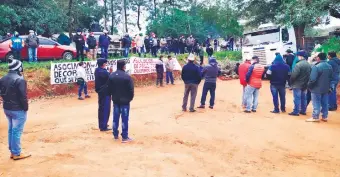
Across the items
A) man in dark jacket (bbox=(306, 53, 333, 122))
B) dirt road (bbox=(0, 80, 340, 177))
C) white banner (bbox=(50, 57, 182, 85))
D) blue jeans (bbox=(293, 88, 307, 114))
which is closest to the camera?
dirt road (bbox=(0, 80, 340, 177))

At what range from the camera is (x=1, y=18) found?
21.0 metres

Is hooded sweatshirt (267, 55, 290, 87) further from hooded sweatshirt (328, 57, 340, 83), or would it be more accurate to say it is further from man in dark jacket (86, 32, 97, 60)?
man in dark jacket (86, 32, 97, 60)

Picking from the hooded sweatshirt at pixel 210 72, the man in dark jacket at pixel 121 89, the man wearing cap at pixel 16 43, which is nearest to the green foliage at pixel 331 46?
the hooded sweatshirt at pixel 210 72

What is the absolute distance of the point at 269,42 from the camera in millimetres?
19047

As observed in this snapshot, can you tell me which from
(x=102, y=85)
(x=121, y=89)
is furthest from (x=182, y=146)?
(x=102, y=85)

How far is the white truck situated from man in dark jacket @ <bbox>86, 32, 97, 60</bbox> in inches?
318

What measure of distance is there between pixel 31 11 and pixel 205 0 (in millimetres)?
25533

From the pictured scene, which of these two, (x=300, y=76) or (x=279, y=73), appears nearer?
(x=300, y=76)

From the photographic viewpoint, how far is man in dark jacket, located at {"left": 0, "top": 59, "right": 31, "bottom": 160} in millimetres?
6520

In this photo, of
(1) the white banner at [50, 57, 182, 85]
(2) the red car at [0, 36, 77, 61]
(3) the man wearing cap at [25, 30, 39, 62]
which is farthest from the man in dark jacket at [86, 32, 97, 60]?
(3) the man wearing cap at [25, 30, 39, 62]

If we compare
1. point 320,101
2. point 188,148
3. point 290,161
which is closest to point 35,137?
point 188,148

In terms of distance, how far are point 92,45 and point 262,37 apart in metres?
9.44

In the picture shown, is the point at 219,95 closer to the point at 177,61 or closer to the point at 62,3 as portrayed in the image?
the point at 177,61

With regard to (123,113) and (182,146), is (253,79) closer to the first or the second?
(182,146)
